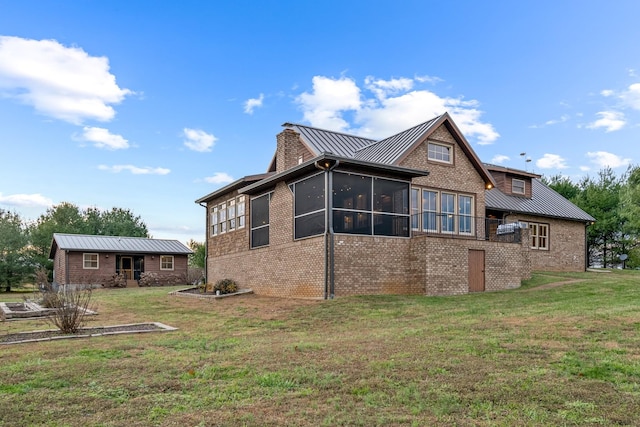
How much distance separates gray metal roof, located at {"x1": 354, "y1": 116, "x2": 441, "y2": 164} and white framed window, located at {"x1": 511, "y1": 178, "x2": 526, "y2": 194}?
9127 mm

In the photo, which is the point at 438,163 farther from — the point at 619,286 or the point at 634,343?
the point at 634,343

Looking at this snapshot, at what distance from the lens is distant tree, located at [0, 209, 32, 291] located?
37219 millimetres

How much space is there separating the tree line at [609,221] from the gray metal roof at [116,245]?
34196 millimetres

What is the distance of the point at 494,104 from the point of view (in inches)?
800

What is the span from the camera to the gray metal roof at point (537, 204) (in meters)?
23.7

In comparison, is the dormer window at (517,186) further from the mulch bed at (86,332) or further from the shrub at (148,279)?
the shrub at (148,279)

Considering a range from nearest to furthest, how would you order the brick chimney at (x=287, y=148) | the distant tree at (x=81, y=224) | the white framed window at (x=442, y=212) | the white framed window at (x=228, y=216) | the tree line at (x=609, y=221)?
the white framed window at (x=442, y=212), the brick chimney at (x=287, y=148), the white framed window at (x=228, y=216), the tree line at (x=609, y=221), the distant tree at (x=81, y=224)

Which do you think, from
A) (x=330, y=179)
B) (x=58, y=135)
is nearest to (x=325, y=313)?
(x=330, y=179)

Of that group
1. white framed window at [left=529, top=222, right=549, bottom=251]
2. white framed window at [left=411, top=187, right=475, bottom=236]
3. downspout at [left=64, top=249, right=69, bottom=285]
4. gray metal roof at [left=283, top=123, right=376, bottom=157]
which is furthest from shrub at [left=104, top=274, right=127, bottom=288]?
white framed window at [left=529, top=222, right=549, bottom=251]

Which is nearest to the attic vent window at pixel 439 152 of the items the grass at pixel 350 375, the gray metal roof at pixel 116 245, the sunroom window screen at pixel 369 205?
the sunroom window screen at pixel 369 205

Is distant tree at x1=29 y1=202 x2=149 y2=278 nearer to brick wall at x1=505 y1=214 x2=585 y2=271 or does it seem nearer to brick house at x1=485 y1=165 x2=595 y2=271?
brick house at x1=485 y1=165 x2=595 y2=271

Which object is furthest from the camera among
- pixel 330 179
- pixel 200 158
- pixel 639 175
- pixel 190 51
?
pixel 639 175

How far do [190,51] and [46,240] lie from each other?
35.8 metres

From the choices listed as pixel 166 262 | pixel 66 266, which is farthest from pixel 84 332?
pixel 166 262
